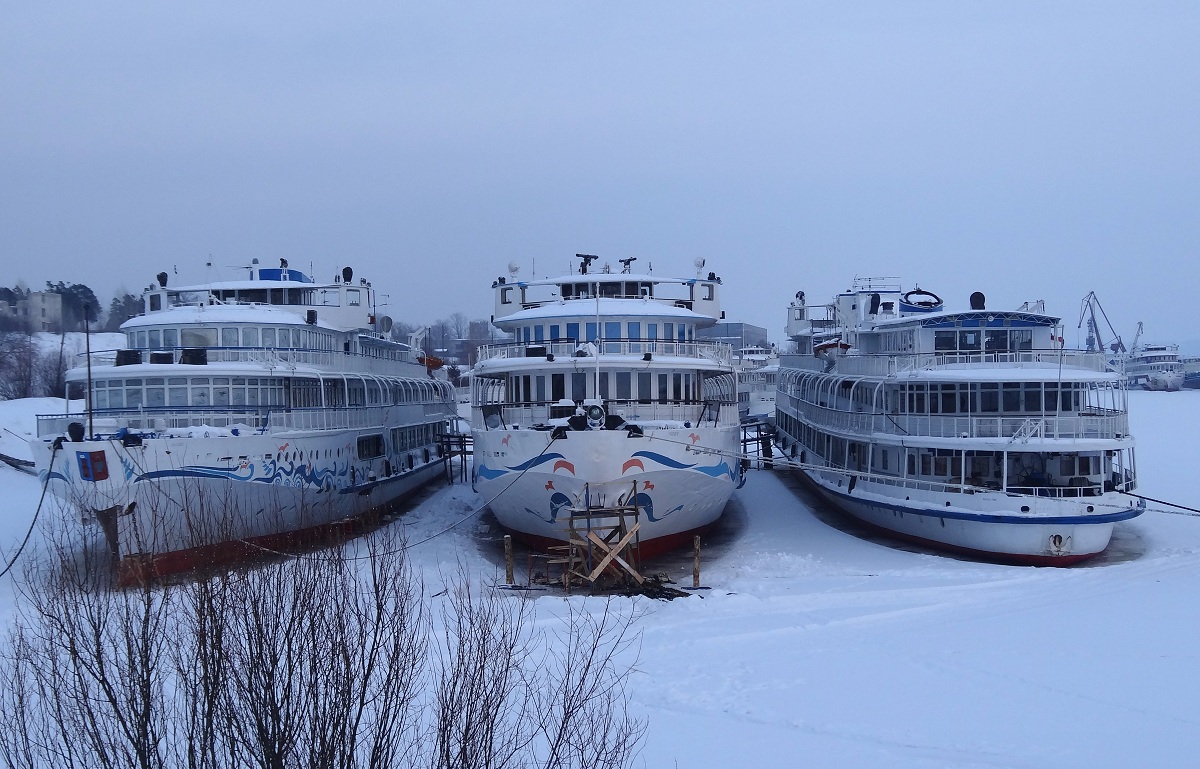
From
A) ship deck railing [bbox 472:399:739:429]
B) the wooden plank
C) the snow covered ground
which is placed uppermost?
ship deck railing [bbox 472:399:739:429]

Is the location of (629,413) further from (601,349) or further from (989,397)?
(989,397)

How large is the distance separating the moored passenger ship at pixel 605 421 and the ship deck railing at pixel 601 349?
4cm

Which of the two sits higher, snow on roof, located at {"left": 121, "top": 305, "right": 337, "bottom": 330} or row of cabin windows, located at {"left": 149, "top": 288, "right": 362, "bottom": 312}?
row of cabin windows, located at {"left": 149, "top": 288, "right": 362, "bottom": 312}

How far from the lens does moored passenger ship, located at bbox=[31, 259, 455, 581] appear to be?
2275 centimetres

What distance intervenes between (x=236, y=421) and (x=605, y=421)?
11.2 metres

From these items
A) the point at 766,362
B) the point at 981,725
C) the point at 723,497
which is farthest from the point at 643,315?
the point at 766,362

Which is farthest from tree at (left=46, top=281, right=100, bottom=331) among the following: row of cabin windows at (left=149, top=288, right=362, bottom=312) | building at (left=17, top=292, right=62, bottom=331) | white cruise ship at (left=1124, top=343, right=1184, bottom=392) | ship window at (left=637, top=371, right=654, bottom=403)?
white cruise ship at (left=1124, top=343, right=1184, bottom=392)

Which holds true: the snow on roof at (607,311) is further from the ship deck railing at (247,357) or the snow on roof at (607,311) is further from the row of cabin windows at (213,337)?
the row of cabin windows at (213,337)

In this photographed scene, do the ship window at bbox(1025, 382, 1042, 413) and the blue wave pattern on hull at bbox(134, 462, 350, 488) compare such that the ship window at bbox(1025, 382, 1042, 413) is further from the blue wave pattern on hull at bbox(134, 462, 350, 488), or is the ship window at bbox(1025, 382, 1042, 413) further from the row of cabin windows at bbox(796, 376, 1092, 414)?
the blue wave pattern on hull at bbox(134, 462, 350, 488)

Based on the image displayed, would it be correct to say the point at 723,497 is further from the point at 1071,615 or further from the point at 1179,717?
the point at 1179,717

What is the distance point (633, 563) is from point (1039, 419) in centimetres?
1206

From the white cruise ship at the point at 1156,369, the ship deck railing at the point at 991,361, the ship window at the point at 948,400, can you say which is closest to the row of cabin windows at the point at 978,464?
the ship window at the point at 948,400

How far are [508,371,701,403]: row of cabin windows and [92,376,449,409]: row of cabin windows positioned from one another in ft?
22.4

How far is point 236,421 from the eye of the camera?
26469 millimetres
